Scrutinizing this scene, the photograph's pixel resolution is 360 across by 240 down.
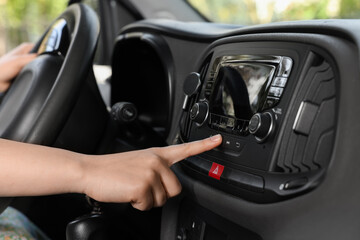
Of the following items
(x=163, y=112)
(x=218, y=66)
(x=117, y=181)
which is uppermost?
(x=218, y=66)

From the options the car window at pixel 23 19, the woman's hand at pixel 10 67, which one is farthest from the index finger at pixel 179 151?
the car window at pixel 23 19

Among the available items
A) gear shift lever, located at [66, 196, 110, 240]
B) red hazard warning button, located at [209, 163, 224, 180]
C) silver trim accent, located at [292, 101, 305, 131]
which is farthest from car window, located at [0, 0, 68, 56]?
silver trim accent, located at [292, 101, 305, 131]

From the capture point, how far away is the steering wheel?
2.78 feet

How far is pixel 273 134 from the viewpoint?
0.68 meters

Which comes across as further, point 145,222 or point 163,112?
point 163,112

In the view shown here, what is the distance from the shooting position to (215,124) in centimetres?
81

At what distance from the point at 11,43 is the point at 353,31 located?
21.3ft

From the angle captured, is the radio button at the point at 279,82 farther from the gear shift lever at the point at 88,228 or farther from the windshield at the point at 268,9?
the windshield at the point at 268,9

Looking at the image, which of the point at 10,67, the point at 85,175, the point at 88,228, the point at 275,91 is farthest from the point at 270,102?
the point at 10,67

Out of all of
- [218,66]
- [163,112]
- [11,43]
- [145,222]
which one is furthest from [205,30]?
[11,43]

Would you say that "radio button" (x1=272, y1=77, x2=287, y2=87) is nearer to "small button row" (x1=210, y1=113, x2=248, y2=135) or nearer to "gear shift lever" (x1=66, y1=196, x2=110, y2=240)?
"small button row" (x1=210, y1=113, x2=248, y2=135)

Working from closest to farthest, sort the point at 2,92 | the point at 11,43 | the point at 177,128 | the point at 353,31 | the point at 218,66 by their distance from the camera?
1. the point at 353,31
2. the point at 218,66
3. the point at 177,128
4. the point at 2,92
5. the point at 11,43

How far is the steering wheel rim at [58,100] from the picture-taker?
0.84m

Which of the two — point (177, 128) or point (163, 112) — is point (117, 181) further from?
point (163, 112)
